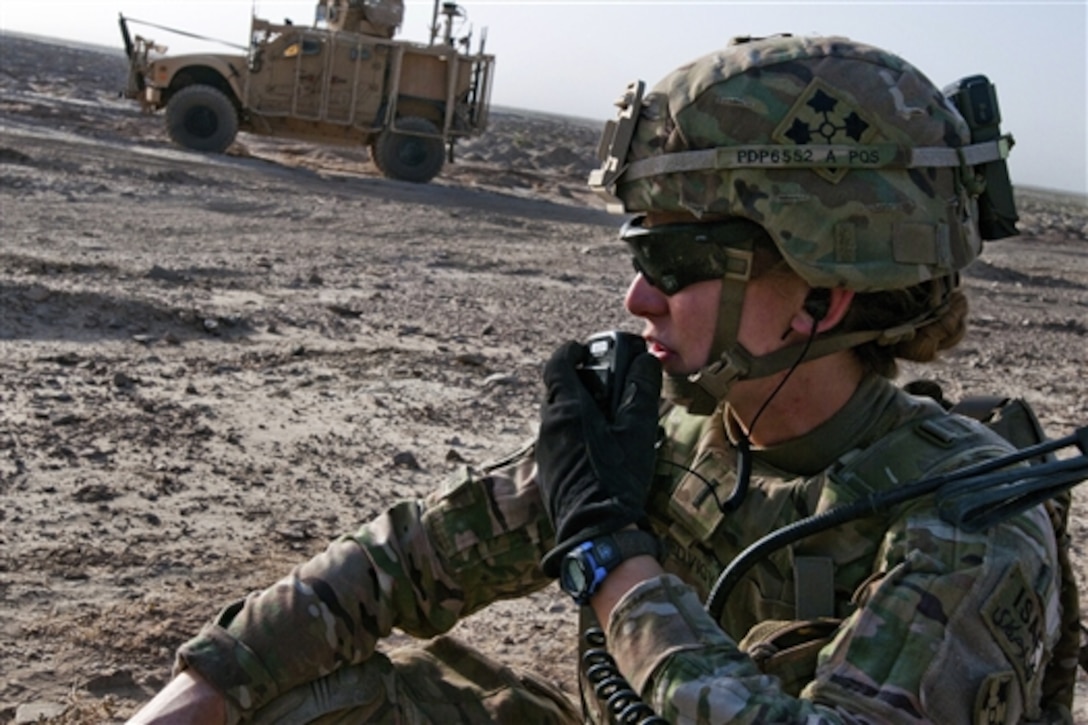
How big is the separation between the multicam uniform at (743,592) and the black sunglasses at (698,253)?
303 mm

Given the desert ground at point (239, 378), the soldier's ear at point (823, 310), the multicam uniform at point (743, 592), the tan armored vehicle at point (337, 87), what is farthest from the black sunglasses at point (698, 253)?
the tan armored vehicle at point (337, 87)

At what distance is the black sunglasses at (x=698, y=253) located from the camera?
2.34 meters

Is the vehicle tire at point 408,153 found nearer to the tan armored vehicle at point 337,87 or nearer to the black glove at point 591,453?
the tan armored vehicle at point 337,87

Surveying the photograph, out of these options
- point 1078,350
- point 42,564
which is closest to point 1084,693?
point 42,564

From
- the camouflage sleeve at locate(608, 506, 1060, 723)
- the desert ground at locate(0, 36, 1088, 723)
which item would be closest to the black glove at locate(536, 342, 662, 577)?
the camouflage sleeve at locate(608, 506, 1060, 723)

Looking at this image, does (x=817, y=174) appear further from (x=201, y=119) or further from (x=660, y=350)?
(x=201, y=119)

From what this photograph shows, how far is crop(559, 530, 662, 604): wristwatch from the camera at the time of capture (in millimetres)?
2035

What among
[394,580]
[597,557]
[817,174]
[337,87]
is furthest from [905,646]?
[337,87]

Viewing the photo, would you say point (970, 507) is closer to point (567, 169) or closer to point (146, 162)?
point (146, 162)

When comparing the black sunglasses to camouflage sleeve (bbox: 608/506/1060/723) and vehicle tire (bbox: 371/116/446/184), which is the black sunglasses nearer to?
camouflage sleeve (bbox: 608/506/1060/723)

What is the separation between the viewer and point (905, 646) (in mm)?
1881

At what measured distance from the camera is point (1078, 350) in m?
9.55

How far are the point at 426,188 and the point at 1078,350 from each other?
32.9 ft

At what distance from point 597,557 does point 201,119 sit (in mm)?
17403
